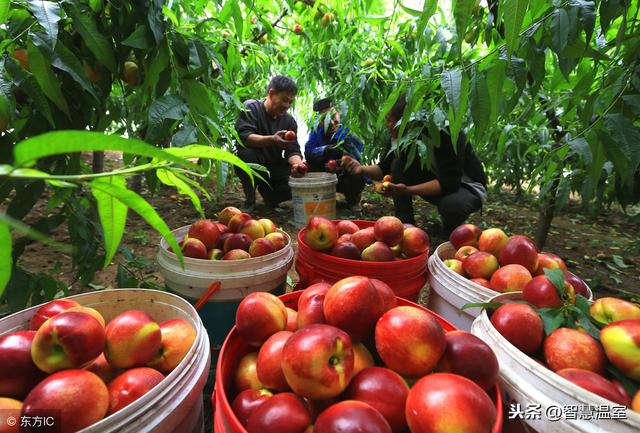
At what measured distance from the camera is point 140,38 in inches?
41.1

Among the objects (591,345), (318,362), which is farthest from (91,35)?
(591,345)

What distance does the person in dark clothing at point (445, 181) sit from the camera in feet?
→ 9.89

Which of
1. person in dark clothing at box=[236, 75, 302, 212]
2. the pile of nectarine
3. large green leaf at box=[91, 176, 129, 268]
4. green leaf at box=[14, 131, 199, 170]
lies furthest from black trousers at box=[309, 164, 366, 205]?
green leaf at box=[14, 131, 199, 170]

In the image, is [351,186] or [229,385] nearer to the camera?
[229,385]

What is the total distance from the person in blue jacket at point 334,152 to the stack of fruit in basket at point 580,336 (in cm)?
334

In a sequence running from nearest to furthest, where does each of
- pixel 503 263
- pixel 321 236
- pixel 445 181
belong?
pixel 503 263 < pixel 321 236 < pixel 445 181

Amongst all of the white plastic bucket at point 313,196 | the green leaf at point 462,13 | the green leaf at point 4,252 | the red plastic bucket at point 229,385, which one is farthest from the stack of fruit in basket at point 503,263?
the white plastic bucket at point 313,196

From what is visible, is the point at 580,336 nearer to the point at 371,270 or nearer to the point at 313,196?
the point at 371,270

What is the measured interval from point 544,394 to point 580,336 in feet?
0.81

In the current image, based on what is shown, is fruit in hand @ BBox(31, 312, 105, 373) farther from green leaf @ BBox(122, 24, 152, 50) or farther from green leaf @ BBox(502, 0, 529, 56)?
green leaf @ BBox(502, 0, 529, 56)

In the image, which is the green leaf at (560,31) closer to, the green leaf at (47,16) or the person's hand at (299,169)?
the green leaf at (47,16)

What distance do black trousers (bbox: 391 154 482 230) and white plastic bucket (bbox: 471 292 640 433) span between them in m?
2.12

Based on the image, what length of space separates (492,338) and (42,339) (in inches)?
47.2

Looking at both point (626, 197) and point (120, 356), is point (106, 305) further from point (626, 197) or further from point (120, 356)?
point (626, 197)
